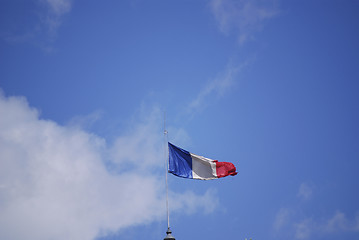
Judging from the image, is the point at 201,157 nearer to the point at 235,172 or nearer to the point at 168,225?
the point at 235,172

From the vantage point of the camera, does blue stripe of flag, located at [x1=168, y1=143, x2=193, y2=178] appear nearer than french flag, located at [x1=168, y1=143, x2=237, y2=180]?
Yes

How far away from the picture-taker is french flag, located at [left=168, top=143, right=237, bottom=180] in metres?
35.2

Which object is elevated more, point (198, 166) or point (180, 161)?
point (180, 161)

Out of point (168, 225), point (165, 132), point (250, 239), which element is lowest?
point (168, 225)

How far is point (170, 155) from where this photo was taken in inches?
1382

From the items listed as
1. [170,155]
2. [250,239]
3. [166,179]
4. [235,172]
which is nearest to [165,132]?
[170,155]

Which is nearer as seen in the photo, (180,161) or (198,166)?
(180,161)

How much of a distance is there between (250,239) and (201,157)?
12.1 metres

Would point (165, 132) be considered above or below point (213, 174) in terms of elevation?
above

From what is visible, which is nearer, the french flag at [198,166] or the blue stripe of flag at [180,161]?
the blue stripe of flag at [180,161]

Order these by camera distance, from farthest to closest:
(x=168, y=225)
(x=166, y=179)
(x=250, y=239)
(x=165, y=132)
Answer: (x=250, y=239)
(x=165, y=132)
(x=166, y=179)
(x=168, y=225)

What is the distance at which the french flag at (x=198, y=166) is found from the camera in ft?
116

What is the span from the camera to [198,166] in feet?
116

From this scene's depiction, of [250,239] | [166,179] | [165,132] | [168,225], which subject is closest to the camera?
[168,225]
